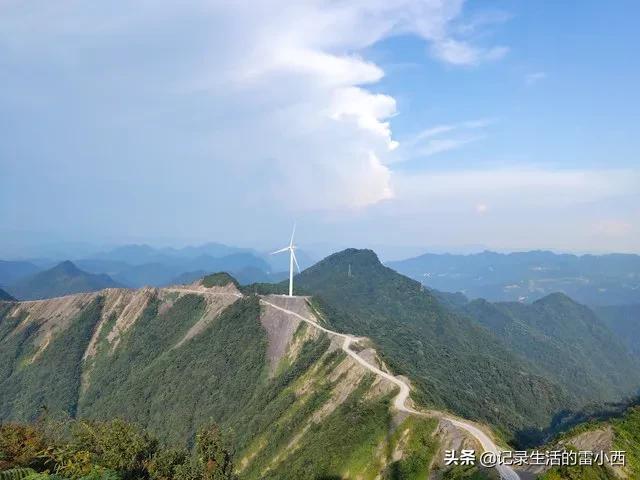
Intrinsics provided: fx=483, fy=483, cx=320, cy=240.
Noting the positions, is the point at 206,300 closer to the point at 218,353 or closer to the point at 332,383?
the point at 218,353

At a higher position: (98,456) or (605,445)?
(98,456)

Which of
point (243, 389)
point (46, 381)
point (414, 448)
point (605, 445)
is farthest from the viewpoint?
point (46, 381)

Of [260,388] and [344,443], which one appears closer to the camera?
[344,443]

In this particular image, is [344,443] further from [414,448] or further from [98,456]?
[98,456]

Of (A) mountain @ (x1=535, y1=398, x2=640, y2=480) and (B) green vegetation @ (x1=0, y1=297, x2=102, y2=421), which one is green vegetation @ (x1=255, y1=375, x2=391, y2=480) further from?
(B) green vegetation @ (x1=0, y1=297, x2=102, y2=421)

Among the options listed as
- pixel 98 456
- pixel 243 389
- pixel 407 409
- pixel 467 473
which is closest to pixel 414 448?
pixel 407 409

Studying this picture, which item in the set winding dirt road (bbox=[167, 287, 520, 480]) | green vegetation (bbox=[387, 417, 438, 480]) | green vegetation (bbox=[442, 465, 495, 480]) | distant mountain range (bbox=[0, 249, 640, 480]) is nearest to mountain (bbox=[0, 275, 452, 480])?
green vegetation (bbox=[387, 417, 438, 480])
